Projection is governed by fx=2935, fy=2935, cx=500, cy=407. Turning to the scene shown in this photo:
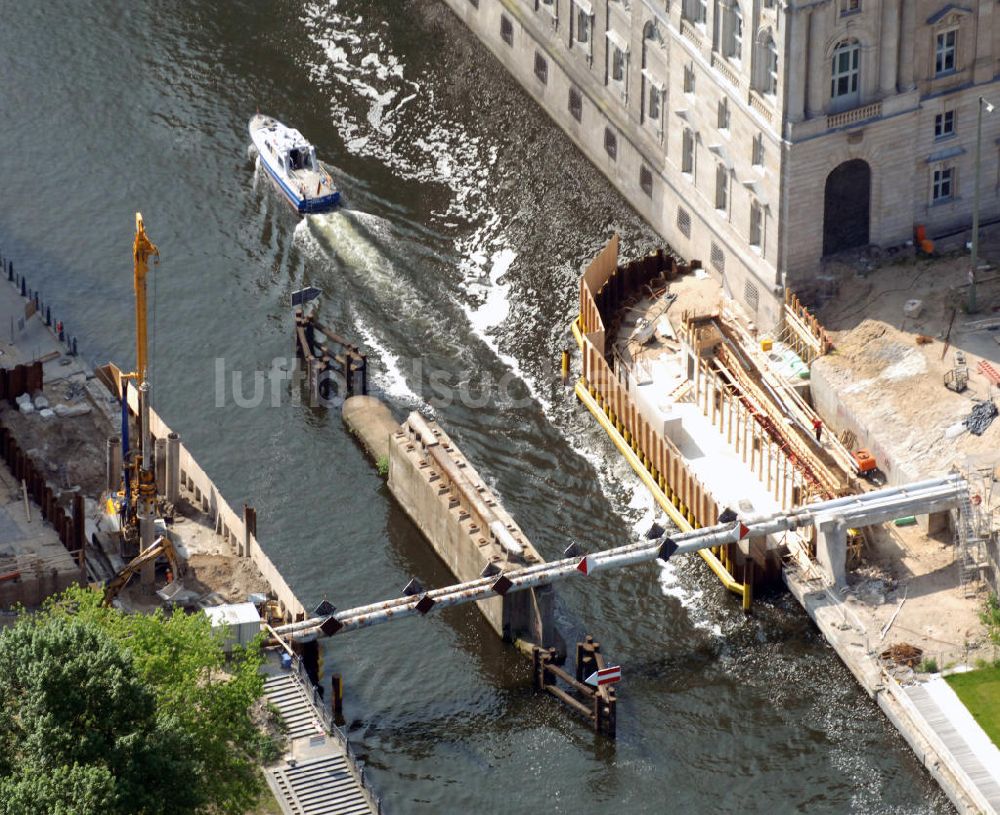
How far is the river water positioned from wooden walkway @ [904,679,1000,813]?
6.40 feet

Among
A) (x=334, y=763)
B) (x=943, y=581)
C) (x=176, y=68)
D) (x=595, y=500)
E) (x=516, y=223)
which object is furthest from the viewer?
(x=176, y=68)

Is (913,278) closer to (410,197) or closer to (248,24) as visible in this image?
(410,197)

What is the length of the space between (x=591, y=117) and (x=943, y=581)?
46.3 metres

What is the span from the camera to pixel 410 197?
18112 cm

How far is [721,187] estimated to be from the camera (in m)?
165

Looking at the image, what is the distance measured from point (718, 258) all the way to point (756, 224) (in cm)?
564

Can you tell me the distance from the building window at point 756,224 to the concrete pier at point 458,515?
68.5 feet

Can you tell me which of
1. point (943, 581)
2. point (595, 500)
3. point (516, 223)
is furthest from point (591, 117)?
point (943, 581)

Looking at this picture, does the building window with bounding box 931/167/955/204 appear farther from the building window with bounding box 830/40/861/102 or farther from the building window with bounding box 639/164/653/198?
the building window with bounding box 639/164/653/198

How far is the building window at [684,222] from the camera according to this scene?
170m

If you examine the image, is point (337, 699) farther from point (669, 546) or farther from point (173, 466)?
point (173, 466)

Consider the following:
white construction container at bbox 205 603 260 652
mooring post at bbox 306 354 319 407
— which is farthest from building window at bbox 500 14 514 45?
white construction container at bbox 205 603 260 652

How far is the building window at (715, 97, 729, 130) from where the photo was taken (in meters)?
162

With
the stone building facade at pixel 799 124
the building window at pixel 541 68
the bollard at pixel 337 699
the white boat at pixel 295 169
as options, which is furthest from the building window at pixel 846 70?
the bollard at pixel 337 699
